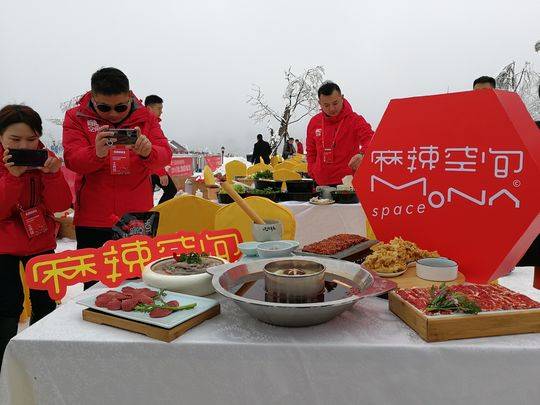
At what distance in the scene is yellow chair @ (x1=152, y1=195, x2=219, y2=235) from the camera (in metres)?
2.27

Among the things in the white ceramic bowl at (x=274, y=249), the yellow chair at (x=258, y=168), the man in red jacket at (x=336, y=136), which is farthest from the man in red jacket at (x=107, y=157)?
the yellow chair at (x=258, y=168)

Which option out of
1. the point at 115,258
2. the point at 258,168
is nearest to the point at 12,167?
the point at 115,258

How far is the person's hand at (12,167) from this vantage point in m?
1.77

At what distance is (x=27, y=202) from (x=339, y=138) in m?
2.95

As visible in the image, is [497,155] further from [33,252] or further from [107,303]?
[33,252]

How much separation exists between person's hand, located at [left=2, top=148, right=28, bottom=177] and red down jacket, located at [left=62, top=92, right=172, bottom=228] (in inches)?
9.1

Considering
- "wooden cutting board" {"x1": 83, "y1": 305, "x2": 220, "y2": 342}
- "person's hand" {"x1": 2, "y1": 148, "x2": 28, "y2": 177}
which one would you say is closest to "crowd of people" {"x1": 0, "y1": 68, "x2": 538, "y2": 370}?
"person's hand" {"x1": 2, "y1": 148, "x2": 28, "y2": 177}

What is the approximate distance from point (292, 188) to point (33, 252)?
2.12 meters

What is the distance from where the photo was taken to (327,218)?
11.6 feet

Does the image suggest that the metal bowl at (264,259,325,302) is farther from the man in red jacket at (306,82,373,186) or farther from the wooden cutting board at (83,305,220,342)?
the man in red jacket at (306,82,373,186)

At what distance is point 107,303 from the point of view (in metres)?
1.00

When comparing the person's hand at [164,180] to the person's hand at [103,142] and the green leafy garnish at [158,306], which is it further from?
the green leafy garnish at [158,306]

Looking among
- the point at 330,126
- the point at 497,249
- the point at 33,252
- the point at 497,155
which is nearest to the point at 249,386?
the point at 497,249

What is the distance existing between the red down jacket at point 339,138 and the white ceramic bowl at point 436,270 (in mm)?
2993
